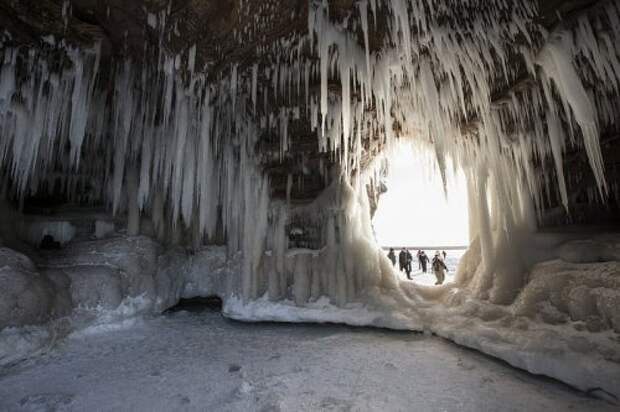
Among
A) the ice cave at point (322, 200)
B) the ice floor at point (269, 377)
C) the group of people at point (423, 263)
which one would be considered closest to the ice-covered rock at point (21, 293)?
the ice cave at point (322, 200)

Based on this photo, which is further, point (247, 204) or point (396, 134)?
point (247, 204)

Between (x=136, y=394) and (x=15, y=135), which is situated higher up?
(x=15, y=135)

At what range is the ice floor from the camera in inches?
143

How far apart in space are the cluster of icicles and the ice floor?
311cm

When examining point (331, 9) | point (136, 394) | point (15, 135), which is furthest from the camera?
point (15, 135)

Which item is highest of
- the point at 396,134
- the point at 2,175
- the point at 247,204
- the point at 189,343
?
the point at 396,134

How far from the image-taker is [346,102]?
5.12m

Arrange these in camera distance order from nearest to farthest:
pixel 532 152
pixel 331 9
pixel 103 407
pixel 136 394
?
pixel 103 407 → pixel 136 394 → pixel 331 9 → pixel 532 152

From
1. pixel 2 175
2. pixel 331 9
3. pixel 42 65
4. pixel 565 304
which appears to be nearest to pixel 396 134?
pixel 331 9

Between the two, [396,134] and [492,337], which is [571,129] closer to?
[396,134]

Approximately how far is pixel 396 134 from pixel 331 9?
434cm

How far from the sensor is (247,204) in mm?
8828

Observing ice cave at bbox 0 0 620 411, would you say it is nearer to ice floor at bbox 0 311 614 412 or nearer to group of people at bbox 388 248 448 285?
ice floor at bbox 0 311 614 412

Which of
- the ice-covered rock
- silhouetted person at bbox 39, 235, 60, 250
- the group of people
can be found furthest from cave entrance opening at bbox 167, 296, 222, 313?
the group of people
